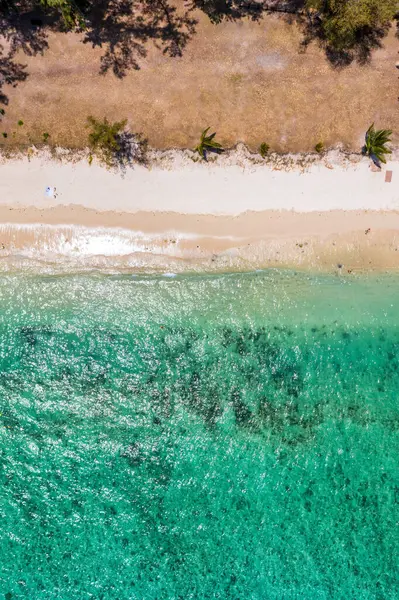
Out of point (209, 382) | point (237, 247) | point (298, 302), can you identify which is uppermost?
point (237, 247)

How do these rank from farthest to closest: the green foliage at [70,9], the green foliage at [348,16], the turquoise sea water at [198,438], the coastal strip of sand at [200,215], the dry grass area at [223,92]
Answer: the turquoise sea water at [198,438]
the coastal strip of sand at [200,215]
the dry grass area at [223,92]
the green foliage at [348,16]
the green foliage at [70,9]

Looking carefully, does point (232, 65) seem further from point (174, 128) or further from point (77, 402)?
point (77, 402)

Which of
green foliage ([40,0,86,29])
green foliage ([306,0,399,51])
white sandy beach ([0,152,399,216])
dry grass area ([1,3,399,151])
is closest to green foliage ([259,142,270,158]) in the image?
dry grass area ([1,3,399,151])

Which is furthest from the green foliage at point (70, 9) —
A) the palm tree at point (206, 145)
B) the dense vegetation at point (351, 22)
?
the dense vegetation at point (351, 22)

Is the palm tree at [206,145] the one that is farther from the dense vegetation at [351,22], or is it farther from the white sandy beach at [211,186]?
the dense vegetation at [351,22]

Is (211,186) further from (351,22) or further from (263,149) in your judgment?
(351,22)

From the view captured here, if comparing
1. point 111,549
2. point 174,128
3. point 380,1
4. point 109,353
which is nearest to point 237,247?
point 174,128
